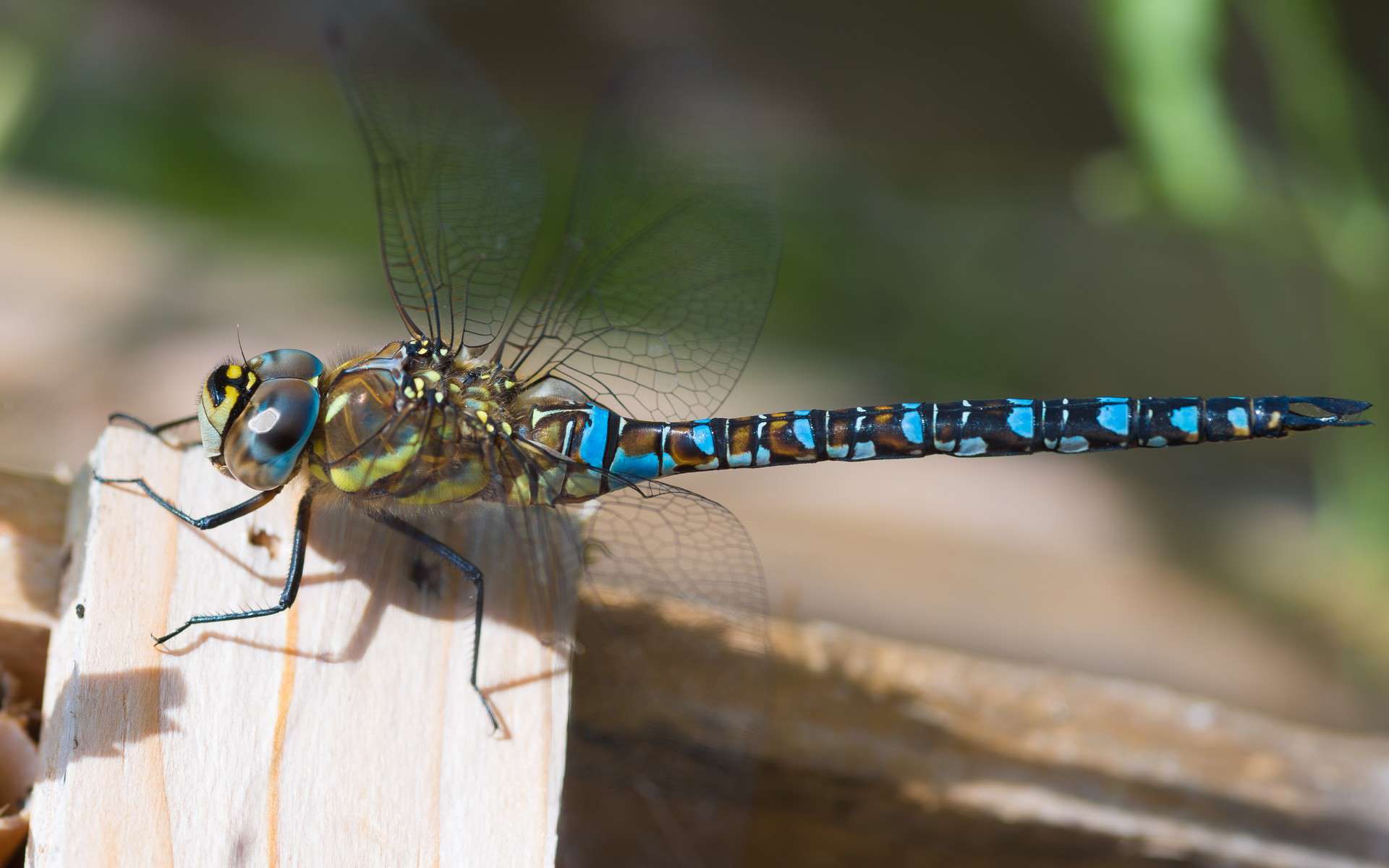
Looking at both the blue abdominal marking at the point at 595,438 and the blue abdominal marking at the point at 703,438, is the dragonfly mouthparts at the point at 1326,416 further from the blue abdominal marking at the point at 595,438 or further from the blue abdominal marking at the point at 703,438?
the blue abdominal marking at the point at 595,438

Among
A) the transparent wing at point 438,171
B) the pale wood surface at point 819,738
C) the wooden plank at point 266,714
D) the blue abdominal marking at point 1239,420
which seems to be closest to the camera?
the wooden plank at point 266,714

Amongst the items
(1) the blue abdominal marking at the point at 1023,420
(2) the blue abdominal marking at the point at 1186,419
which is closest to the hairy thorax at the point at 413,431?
(1) the blue abdominal marking at the point at 1023,420

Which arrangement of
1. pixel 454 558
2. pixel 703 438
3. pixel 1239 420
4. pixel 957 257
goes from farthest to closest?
pixel 957 257, pixel 703 438, pixel 1239 420, pixel 454 558

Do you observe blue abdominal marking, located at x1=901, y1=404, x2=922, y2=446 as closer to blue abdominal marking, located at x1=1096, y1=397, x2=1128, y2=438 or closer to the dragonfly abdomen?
the dragonfly abdomen

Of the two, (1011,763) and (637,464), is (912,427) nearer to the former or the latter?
(637,464)

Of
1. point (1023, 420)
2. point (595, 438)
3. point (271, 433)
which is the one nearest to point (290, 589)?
point (271, 433)

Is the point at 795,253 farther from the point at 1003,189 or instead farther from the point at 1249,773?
the point at 1249,773
